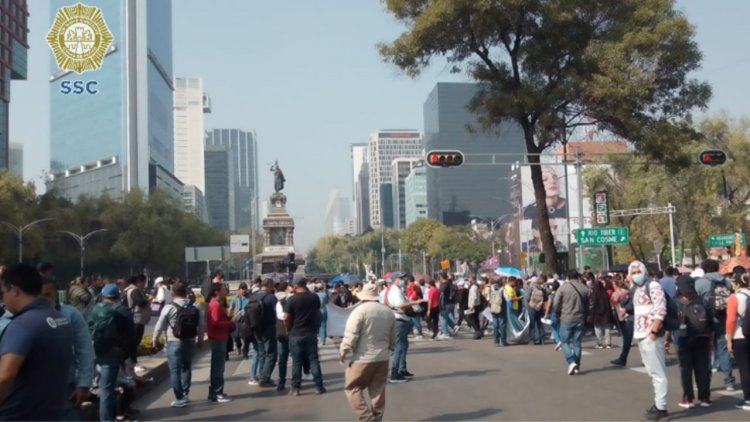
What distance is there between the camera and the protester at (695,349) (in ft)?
33.8

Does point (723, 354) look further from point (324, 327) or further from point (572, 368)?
point (324, 327)

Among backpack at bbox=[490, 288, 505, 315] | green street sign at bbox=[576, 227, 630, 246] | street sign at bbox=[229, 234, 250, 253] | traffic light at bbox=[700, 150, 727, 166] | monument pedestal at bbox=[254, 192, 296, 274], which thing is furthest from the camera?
street sign at bbox=[229, 234, 250, 253]

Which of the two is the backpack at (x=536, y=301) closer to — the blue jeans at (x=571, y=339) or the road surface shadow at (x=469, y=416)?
the blue jeans at (x=571, y=339)

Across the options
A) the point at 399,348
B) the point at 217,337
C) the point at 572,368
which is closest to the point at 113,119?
the point at 217,337

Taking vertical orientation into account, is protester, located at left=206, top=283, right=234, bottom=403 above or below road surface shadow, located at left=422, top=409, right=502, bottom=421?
above

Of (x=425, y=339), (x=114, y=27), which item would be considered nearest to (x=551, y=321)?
(x=425, y=339)

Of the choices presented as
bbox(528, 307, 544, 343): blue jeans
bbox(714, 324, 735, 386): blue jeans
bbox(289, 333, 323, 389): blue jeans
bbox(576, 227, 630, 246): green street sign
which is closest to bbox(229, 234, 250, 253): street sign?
bbox(576, 227, 630, 246): green street sign

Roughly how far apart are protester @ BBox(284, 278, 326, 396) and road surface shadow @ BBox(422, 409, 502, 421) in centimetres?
289

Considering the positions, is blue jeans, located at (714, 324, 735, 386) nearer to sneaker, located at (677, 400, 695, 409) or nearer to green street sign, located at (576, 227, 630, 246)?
sneaker, located at (677, 400, 695, 409)

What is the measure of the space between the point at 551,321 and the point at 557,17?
34.0 ft

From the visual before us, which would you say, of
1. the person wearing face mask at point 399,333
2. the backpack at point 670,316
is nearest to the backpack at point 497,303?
the person wearing face mask at point 399,333

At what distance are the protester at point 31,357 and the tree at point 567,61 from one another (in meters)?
20.7

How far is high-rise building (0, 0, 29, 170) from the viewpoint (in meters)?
97.8

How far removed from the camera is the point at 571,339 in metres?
13.9
